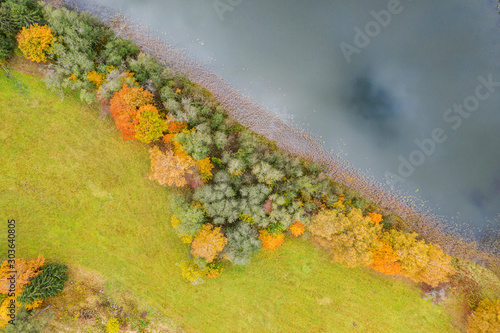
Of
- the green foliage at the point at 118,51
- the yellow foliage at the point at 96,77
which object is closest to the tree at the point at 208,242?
the yellow foliage at the point at 96,77

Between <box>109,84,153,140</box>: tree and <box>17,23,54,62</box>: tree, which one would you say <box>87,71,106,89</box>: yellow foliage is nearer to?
<box>109,84,153,140</box>: tree

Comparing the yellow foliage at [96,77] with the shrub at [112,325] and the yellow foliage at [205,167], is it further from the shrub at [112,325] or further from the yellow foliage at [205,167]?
the shrub at [112,325]

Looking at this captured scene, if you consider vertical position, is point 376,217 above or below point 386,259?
above

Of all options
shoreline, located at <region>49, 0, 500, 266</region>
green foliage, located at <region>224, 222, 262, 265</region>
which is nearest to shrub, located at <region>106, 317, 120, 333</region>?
green foliage, located at <region>224, 222, 262, 265</region>

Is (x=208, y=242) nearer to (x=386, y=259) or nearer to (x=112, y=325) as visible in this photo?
(x=112, y=325)

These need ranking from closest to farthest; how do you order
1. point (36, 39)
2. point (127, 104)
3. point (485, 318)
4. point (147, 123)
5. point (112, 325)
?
point (147, 123), point (127, 104), point (36, 39), point (485, 318), point (112, 325)

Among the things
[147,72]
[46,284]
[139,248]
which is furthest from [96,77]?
[46,284]
